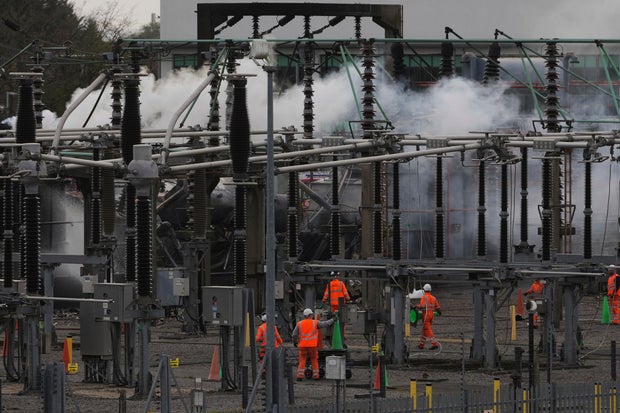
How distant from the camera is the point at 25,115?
106 ft

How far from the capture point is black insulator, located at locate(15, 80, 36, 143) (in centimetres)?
3216

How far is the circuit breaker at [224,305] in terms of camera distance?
31.4 meters

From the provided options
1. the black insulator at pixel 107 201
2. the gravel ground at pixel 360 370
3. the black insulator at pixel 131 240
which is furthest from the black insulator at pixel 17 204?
the black insulator at pixel 131 240

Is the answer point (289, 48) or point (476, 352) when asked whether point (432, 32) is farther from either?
point (476, 352)

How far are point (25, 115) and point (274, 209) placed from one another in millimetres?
5303

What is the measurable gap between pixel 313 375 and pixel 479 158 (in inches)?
240

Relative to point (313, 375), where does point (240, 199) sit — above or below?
above

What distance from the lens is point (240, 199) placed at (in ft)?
109

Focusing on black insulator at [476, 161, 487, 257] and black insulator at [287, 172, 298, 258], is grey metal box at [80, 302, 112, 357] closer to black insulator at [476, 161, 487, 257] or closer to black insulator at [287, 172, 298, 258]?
black insulator at [287, 172, 298, 258]

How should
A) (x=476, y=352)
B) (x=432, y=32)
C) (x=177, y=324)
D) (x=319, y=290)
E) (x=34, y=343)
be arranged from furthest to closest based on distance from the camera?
(x=432, y=32)
(x=319, y=290)
(x=177, y=324)
(x=476, y=352)
(x=34, y=343)

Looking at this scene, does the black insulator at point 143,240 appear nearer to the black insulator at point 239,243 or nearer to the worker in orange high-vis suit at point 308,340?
the black insulator at point 239,243

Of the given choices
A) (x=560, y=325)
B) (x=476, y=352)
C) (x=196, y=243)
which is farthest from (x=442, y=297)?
(x=476, y=352)

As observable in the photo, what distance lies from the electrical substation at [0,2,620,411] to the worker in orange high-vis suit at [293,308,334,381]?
0.52 metres

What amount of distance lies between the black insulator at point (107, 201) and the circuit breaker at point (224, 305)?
9131 mm
